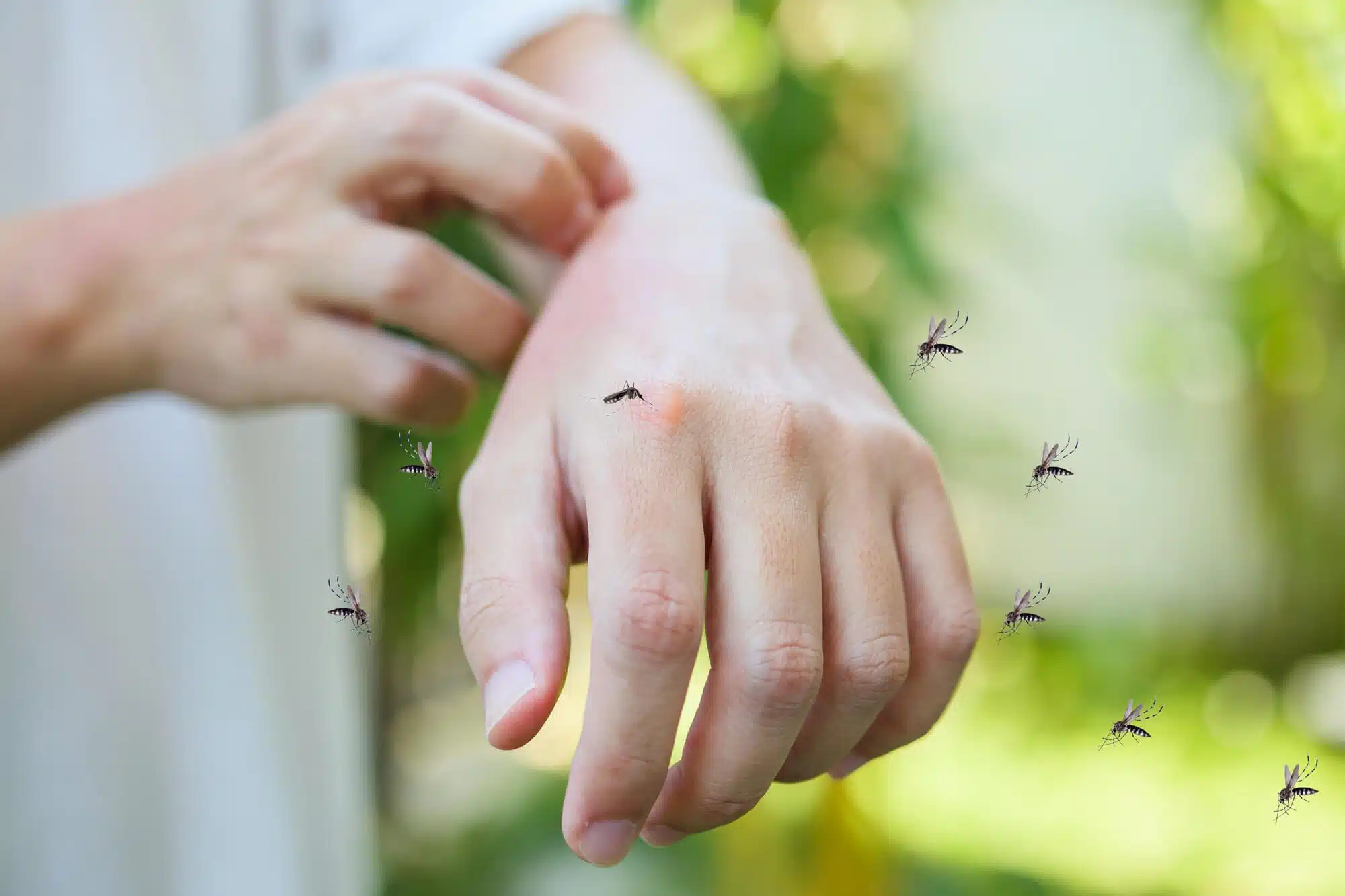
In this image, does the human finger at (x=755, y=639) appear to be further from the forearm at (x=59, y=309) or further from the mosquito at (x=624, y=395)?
the forearm at (x=59, y=309)

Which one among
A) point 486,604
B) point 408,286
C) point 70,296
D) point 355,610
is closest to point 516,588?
point 486,604

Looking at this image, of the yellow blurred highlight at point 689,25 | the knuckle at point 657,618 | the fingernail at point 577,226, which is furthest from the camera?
the yellow blurred highlight at point 689,25

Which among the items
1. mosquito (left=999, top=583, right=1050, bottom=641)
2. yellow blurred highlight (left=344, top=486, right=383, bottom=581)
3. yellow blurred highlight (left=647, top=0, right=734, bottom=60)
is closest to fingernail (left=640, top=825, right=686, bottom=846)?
mosquito (left=999, top=583, right=1050, bottom=641)

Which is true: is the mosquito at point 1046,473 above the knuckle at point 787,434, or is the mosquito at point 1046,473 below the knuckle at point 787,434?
above

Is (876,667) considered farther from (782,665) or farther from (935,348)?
(935,348)

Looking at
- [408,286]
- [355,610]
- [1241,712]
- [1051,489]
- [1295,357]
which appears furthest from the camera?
[1295,357]

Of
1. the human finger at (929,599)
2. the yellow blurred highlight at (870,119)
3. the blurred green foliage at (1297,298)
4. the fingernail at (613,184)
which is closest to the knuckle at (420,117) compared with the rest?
the fingernail at (613,184)
